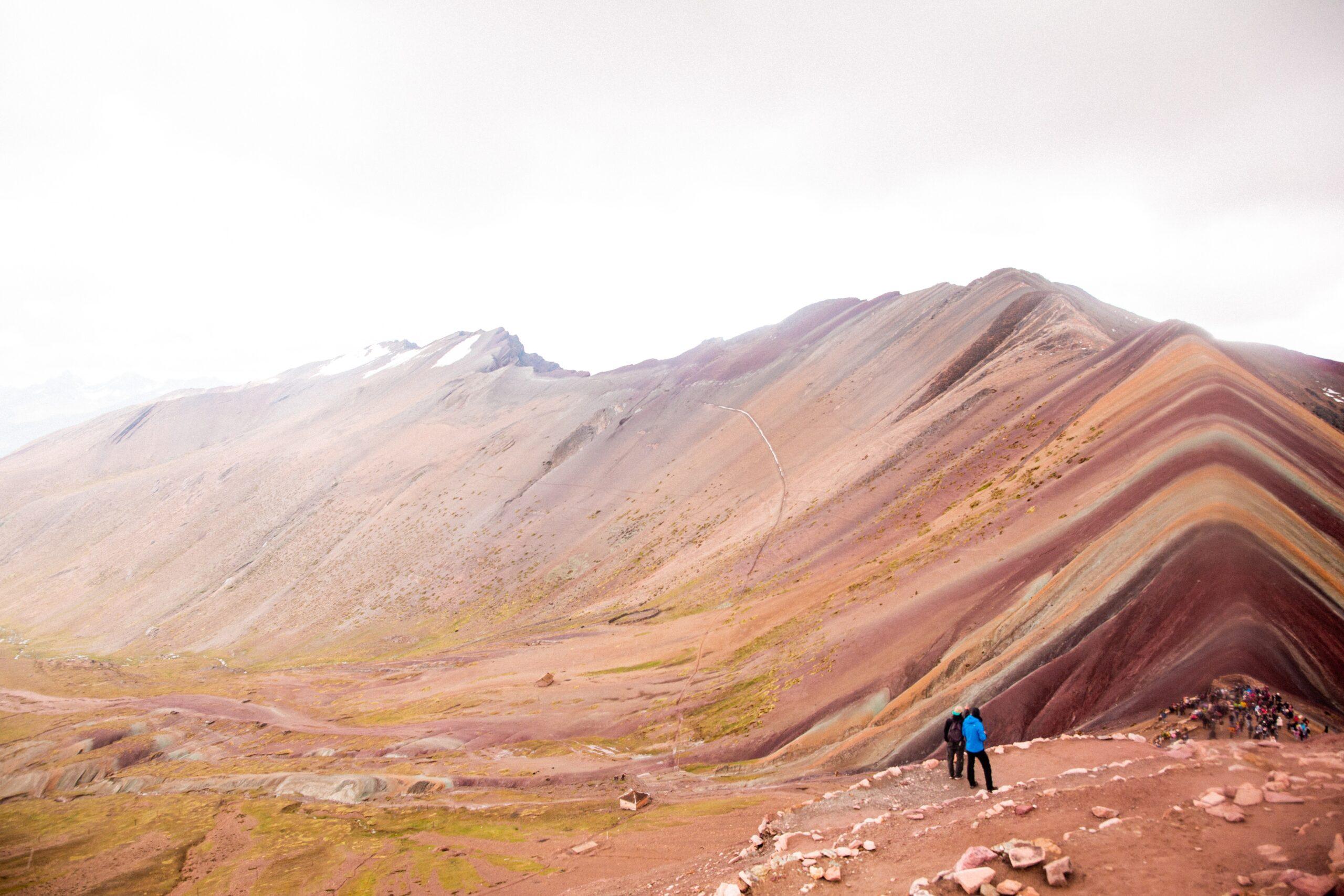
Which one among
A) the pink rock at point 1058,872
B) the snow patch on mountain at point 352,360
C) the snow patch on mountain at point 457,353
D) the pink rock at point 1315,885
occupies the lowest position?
the pink rock at point 1058,872

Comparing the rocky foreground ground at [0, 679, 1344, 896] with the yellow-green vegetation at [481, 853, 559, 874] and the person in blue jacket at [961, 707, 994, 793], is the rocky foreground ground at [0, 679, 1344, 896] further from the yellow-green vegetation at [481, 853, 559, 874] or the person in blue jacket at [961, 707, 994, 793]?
the person in blue jacket at [961, 707, 994, 793]

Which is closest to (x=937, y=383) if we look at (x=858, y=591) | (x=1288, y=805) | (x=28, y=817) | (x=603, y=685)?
(x=858, y=591)

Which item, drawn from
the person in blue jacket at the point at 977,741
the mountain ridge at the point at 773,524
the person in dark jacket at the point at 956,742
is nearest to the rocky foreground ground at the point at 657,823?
the person in dark jacket at the point at 956,742

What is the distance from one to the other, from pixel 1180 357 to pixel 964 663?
23.4m

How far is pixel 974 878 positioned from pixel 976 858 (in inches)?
21.5

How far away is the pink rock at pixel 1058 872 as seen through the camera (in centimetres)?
888

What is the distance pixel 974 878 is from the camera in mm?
9281

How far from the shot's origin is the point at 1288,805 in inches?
367

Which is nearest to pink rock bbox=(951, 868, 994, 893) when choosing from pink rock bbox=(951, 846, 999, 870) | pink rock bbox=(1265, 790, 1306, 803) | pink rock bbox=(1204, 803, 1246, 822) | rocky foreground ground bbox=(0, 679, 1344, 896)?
rocky foreground ground bbox=(0, 679, 1344, 896)

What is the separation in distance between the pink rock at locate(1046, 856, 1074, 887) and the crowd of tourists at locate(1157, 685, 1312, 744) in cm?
653

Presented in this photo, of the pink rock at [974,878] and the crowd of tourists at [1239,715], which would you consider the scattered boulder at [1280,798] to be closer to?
the crowd of tourists at [1239,715]

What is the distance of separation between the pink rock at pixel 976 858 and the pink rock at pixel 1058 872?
89 cm

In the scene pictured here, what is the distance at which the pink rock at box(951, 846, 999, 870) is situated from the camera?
383 inches

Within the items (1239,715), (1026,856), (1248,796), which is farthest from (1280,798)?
(1239,715)
